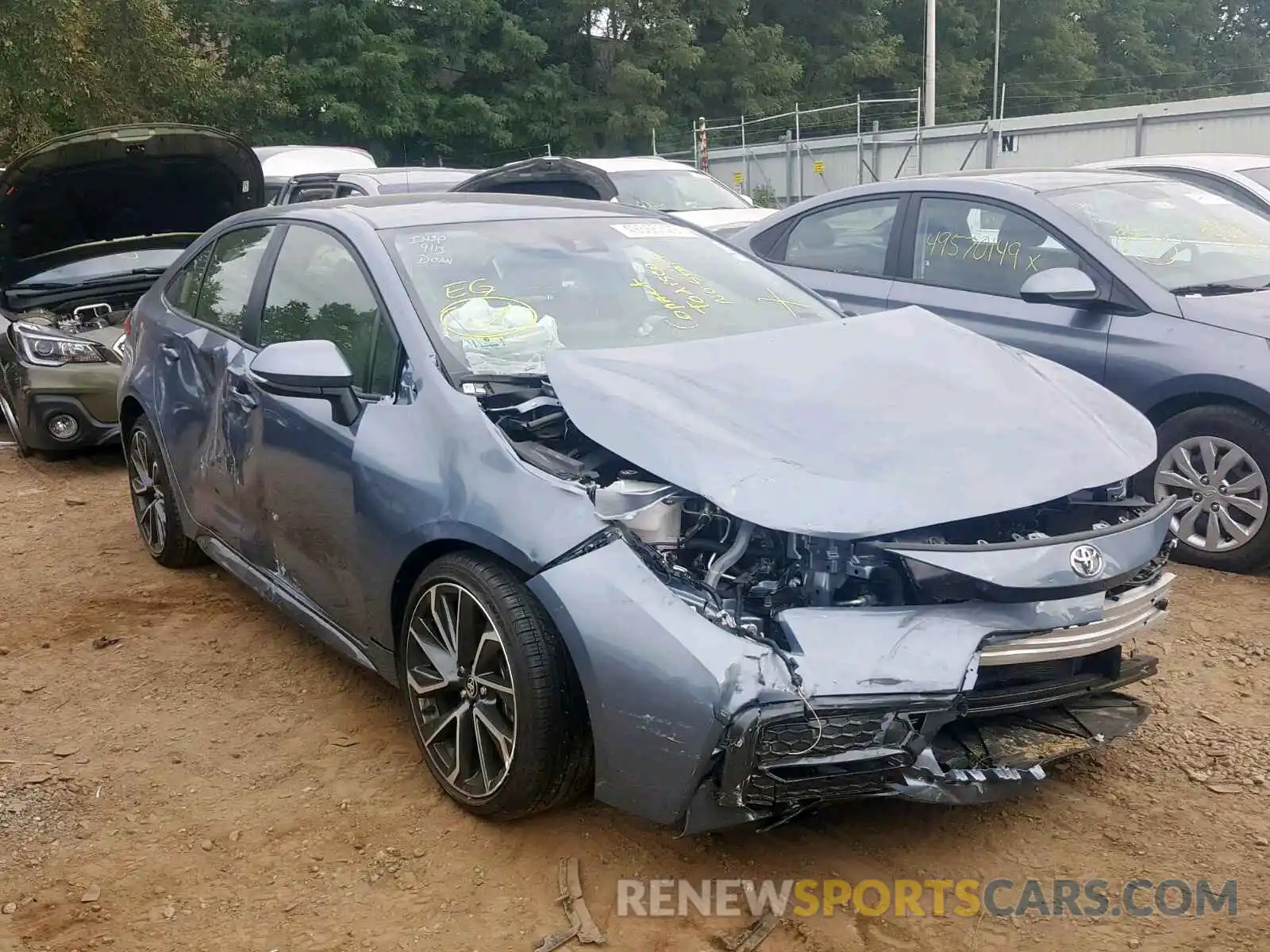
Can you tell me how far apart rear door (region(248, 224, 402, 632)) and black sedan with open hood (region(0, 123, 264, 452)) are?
3090 mm

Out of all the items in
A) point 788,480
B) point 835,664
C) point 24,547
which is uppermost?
point 788,480

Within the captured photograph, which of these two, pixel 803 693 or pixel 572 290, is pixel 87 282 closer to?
pixel 572 290

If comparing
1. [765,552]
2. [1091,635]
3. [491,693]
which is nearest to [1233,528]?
[1091,635]

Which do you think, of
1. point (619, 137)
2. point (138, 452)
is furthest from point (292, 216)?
point (619, 137)

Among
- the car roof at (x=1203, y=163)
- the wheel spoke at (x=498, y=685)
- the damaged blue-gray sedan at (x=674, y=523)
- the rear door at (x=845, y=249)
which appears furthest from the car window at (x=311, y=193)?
the wheel spoke at (x=498, y=685)

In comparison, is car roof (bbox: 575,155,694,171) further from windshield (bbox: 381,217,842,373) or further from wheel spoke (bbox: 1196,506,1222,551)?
wheel spoke (bbox: 1196,506,1222,551)

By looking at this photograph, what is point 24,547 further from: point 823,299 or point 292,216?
point 823,299

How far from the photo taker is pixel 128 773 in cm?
344

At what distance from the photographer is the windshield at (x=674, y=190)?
1127cm

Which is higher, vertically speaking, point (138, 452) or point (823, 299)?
point (823, 299)

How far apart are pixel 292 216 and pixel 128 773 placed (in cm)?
198

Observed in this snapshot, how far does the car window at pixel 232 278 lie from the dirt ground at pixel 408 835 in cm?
128

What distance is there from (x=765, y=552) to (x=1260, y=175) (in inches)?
245

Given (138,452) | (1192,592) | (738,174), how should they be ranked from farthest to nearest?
1. (738,174)
2. (138,452)
3. (1192,592)
